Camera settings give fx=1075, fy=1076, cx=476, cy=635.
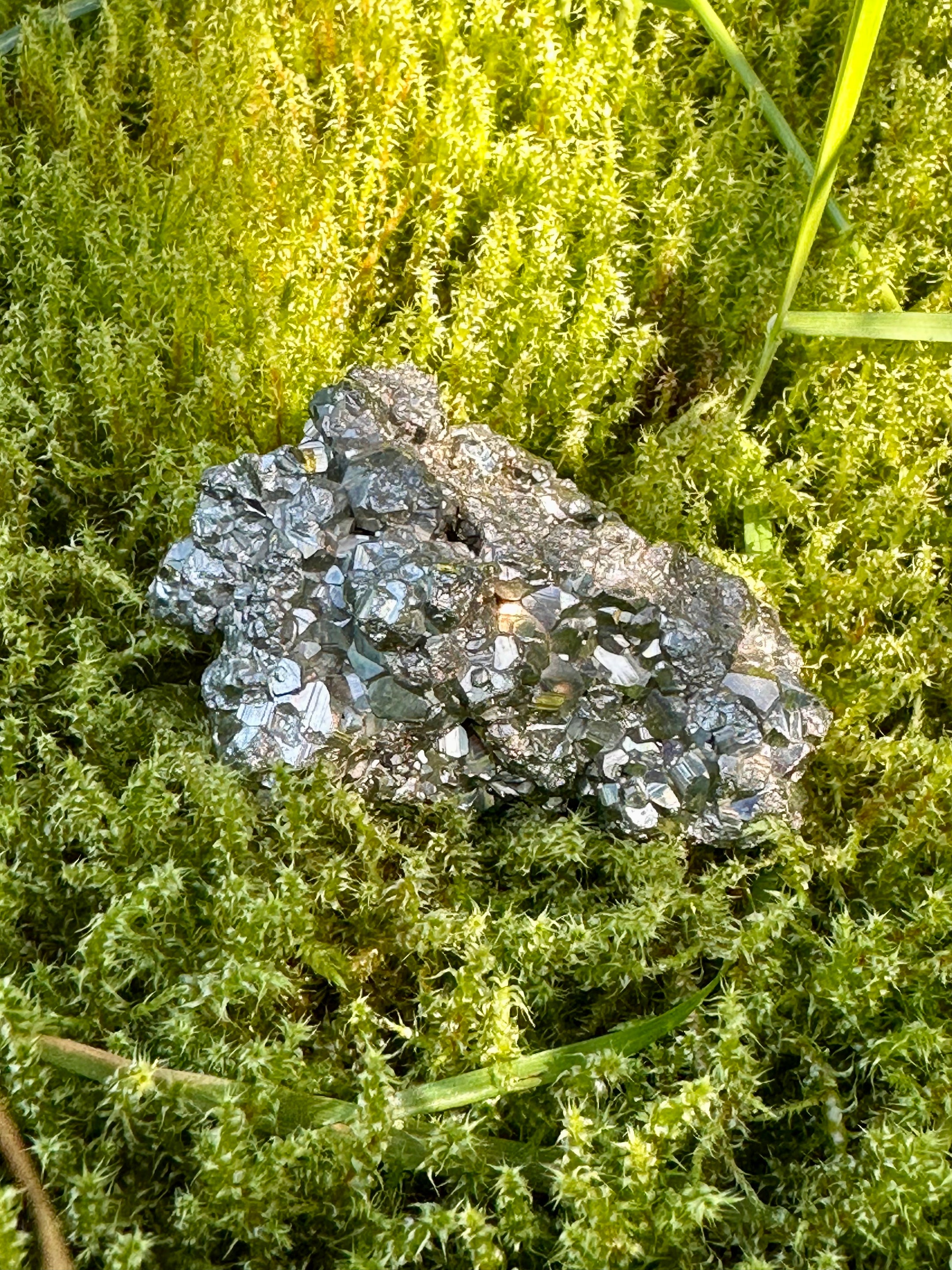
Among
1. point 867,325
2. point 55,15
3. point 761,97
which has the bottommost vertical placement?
point 867,325

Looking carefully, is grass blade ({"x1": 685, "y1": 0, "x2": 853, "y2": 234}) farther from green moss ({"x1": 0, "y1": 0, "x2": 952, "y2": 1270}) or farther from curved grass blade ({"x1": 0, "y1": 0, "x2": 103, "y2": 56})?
curved grass blade ({"x1": 0, "y1": 0, "x2": 103, "y2": 56})

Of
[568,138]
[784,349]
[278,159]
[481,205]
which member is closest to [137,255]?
[278,159]

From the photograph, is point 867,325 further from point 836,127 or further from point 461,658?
point 461,658

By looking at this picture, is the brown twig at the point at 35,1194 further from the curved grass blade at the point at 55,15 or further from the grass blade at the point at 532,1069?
the curved grass blade at the point at 55,15

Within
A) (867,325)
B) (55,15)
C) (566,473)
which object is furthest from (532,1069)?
(55,15)

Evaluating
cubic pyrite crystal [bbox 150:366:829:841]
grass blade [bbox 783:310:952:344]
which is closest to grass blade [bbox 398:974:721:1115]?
cubic pyrite crystal [bbox 150:366:829:841]

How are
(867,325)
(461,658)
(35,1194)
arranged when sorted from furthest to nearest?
(867,325) → (461,658) → (35,1194)
